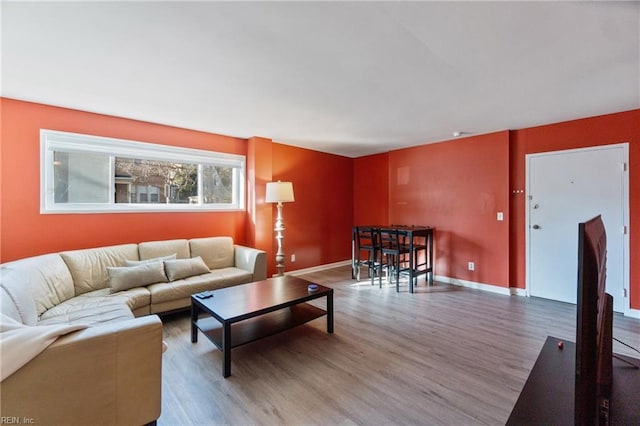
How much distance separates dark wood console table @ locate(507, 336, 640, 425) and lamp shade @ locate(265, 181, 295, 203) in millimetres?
3483

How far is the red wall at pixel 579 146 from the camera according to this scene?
303cm

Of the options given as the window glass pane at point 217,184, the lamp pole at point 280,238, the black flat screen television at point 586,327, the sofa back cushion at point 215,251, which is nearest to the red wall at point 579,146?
the lamp pole at point 280,238

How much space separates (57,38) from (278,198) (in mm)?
2741

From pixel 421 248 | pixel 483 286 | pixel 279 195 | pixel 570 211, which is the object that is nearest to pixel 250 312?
pixel 279 195

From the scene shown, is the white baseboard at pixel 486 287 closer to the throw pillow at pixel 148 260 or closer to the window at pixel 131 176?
the window at pixel 131 176

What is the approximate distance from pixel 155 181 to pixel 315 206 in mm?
2681

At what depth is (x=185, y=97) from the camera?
273 cm

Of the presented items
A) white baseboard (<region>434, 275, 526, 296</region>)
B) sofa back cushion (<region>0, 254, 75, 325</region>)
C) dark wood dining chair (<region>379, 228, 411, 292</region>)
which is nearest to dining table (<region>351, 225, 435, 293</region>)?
dark wood dining chair (<region>379, 228, 411, 292</region>)

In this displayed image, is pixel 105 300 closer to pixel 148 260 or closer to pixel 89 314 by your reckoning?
pixel 89 314

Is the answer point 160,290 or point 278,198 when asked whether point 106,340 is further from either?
point 278,198

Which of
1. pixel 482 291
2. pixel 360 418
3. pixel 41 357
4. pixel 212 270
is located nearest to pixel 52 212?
pixel 212 270

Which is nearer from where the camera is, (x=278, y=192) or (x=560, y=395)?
(x=560, y=395)

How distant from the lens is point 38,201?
281 cm

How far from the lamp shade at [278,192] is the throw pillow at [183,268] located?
1.37 meters
